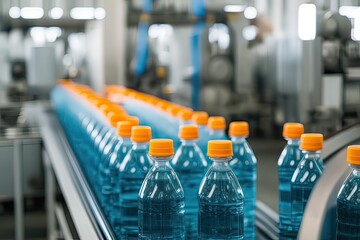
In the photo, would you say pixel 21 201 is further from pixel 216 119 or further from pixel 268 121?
pixel 216 119

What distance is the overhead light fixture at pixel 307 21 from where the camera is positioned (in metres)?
3.32

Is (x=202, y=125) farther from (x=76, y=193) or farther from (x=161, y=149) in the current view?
(x=161, y=149)

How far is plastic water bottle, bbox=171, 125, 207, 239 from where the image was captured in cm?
151

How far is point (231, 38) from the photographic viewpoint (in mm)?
4977

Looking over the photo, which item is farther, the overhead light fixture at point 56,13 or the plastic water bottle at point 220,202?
the overhead light fixture at point 56,13

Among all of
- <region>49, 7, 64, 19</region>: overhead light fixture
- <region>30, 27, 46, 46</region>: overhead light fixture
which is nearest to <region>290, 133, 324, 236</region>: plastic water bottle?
<region>49, 7, 64, 19</region>: overhead light fixture

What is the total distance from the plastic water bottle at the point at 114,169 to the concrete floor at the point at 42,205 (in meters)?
2.40

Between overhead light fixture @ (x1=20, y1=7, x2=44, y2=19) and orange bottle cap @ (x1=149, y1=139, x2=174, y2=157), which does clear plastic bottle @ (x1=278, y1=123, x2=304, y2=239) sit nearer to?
orange bottle cap @ (x1=149, y1=139, x2=174, y2=157)

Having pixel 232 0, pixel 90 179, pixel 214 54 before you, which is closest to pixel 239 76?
pixel 214 54

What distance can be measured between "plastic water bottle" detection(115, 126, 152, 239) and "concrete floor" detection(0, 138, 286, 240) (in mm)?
2604

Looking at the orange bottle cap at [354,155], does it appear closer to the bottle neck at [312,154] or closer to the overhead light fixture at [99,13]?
the bottle neck at [312,154]

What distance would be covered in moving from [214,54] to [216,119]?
3.27 m

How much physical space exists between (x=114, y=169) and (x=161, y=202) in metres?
0.45

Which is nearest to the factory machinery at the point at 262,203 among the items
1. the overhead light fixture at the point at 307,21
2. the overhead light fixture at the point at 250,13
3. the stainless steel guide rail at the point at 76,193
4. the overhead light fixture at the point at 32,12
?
the stainless steel guide rail at the point at 76,193
